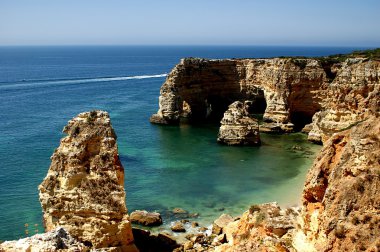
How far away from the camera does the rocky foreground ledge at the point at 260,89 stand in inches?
2448

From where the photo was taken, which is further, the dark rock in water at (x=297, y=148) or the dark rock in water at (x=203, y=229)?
the dark rock in water at (x=297, y=148)

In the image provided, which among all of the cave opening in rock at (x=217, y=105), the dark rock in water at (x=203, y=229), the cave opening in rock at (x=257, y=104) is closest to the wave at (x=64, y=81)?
the cave opening in rock at (x=217, y=105)

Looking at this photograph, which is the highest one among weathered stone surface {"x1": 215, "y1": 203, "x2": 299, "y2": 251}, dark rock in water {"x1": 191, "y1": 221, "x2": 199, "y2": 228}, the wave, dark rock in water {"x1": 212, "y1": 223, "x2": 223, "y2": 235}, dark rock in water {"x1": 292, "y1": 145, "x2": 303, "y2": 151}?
weathered stone surface {"x1": 215, "y1": 203, "x2": 299, "y2": 251}

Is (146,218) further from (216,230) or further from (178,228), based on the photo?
(216,230)

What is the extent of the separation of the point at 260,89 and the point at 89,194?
179 feet

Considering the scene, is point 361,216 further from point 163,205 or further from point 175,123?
point 175,123

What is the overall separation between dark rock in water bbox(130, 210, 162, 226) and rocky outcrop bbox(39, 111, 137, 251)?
9426mm

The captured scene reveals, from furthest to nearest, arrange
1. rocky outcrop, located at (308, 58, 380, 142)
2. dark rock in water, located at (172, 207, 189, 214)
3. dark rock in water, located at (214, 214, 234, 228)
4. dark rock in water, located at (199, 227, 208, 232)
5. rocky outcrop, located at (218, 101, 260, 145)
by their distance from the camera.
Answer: rocky outcrop, located at (218, 101, 260, 145)
dark rock in water, located at (172, 207, 189, 214)
rocky outcrop, located at (308, 58, 380, 142)
dark rock in water, located at (199, 227, 208, 232)
dark rock in water, located at (214, 214, 234, 228)

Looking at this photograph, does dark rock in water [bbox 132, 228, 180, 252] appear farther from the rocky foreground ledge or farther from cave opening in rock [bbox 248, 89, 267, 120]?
cave opening in rock [bbox 248, 89, 267, 120]

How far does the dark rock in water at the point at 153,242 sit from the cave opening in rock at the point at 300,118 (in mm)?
42435

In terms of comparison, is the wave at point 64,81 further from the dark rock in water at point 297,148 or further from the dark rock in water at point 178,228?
the dark rock in water at point 178,228

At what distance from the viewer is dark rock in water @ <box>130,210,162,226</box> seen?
101 ft

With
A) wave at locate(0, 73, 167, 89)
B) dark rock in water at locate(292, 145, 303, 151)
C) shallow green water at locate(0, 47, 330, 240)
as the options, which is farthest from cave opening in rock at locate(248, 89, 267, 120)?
wave at locate(0, 73, 167, 89)

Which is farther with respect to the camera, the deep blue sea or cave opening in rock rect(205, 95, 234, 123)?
cave opening in rock rect(205, 95, 234, 123)
